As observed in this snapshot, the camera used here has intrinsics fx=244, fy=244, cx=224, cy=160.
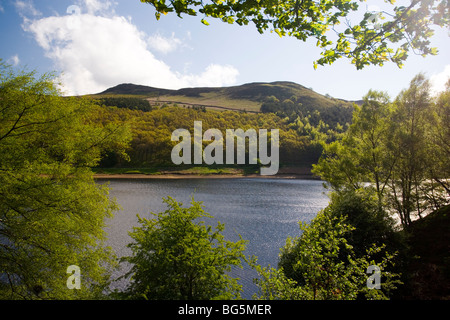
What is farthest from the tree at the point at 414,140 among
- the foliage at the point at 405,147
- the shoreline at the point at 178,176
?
the shoreline at the point at 178,176

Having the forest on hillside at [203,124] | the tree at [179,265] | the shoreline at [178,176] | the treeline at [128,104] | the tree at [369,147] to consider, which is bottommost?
the shoreline at [178,176]

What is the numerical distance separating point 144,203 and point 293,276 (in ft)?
118

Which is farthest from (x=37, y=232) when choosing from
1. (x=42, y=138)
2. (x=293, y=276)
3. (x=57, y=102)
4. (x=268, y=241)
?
(x=268, y=241)

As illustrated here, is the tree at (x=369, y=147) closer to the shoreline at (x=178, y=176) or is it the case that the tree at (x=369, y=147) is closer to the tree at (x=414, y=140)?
the tree at (x=414, y=140)

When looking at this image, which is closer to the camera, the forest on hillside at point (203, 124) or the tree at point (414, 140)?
the tree at point (414, 140)

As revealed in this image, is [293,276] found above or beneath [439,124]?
beneath

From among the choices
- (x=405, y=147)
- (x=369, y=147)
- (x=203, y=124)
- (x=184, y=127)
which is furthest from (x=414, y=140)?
(x=203, y=124)

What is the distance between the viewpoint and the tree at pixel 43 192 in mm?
10570

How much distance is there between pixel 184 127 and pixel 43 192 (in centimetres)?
14527

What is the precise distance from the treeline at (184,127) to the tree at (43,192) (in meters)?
99.0

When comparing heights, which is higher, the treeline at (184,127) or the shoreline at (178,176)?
the treeline at (184,127)

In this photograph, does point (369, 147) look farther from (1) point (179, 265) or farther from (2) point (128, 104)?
(2) point (128, 104)

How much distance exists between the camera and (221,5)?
418 centimetres
